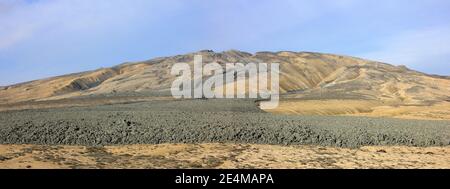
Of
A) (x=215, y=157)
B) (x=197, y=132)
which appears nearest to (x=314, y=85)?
(x=197, y=132)

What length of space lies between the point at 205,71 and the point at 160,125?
67.6m

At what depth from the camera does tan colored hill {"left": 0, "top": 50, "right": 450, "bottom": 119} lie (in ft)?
168

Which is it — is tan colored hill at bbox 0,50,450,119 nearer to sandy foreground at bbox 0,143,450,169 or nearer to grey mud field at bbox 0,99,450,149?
grey mud field at bbox 0,99,450,149

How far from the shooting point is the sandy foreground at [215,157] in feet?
57.6

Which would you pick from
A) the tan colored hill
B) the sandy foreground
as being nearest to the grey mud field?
the sandy foreground

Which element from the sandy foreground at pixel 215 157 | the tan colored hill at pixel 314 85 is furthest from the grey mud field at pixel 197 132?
the tan colored hill at pixel 314 85

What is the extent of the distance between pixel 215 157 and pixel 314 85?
76208 millimetres

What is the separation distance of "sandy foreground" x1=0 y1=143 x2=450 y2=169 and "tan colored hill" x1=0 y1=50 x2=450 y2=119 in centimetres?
2215

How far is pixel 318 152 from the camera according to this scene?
2142cm

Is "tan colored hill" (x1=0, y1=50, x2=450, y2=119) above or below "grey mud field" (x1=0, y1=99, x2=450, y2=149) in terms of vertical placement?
above

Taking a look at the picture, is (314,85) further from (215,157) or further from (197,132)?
(215,157)

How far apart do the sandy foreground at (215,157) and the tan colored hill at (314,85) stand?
22151 millimetres
